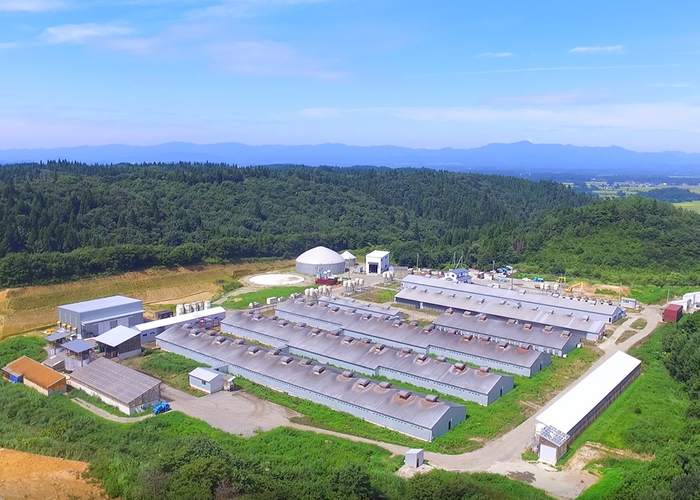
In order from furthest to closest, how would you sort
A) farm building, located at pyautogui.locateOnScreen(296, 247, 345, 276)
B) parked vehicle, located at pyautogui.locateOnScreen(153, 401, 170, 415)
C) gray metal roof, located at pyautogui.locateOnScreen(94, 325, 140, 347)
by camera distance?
farm building, located at pyautogui.locateOnScreen(296, 247, 345, 276)
gray metal roof, located at pyautogui.locateOnScreen(94, 325, 140, 347)
parked vehicle, located at pyautogui.locateOnScreen(153, 401, 170, 415)

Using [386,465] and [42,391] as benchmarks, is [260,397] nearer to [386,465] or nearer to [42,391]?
[386,465]

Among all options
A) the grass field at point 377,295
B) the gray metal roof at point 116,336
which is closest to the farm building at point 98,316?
the gray metal roof at point 116,336

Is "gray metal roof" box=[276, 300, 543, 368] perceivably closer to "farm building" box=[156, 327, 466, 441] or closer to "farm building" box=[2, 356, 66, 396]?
"farm building" box=[156, 327, 466, 441]

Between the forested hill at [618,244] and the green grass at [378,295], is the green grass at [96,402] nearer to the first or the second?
the green grass at [378,295]

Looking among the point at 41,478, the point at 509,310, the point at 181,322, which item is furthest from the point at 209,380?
the point at 509,310

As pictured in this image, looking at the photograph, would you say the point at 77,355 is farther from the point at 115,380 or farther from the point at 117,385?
the point at 117,385

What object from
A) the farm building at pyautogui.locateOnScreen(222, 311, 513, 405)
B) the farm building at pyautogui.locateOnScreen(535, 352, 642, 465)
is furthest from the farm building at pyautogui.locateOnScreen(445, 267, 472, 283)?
the farm building at pyautogui.locateOnScreen(535, 352, 642, 465)

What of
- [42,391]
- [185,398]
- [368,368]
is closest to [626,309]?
[368,368]
